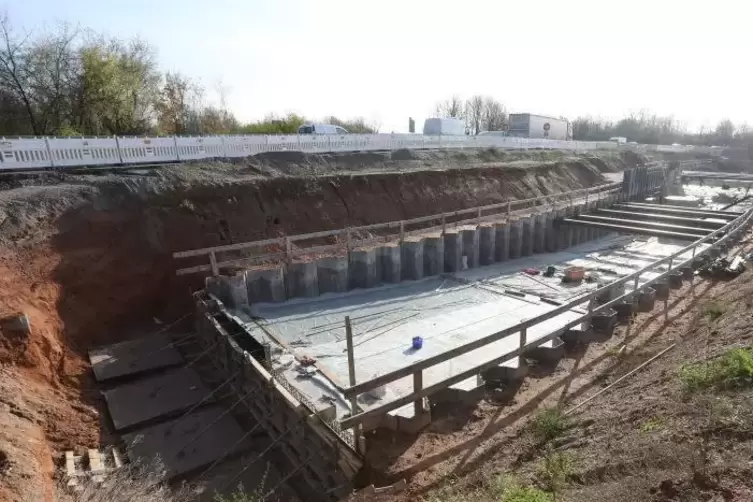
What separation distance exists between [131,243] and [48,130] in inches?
723

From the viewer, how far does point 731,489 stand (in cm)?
318

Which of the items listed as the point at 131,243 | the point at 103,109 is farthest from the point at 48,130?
the point at 131,243

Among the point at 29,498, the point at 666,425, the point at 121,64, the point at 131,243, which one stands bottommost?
the point at 29,498

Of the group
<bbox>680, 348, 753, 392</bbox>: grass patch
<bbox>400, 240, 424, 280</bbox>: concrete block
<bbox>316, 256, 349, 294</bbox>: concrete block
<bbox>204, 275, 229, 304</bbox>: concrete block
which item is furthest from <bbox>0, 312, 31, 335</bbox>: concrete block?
<bbox>680, 348, 753, 392</bbox>: grass patch

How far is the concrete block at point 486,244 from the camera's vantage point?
14.2 metres

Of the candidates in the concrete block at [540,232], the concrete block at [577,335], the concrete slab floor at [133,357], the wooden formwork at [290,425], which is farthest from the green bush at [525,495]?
the concrete block at [540,232]

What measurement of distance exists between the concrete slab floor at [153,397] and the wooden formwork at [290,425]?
69cm

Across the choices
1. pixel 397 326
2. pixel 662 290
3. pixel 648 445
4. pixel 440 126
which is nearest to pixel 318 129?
pixel 440 126

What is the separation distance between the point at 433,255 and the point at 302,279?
4165mm

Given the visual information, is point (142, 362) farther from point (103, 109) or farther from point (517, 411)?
point (103, 109)

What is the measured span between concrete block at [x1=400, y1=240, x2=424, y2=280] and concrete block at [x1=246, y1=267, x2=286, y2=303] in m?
3.67

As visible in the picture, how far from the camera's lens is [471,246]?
45.4 ft

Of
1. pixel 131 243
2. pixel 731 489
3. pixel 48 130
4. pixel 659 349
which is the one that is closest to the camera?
pixel 731 489

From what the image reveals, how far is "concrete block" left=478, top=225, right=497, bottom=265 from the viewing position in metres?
14.2
